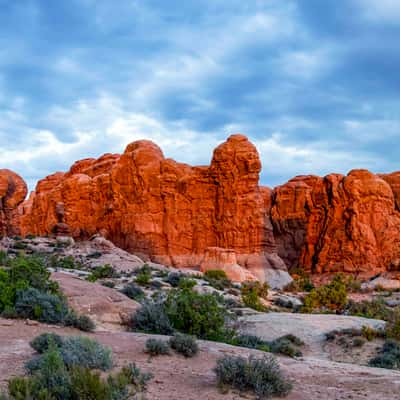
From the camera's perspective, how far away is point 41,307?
35.0 ft

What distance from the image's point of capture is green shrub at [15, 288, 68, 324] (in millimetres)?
10484

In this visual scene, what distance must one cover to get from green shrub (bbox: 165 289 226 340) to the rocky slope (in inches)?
1076

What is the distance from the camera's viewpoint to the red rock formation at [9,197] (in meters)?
60.6

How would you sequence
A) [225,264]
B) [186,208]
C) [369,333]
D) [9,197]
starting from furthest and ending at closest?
[9,197] < [186,208] < [225,264] < [369,333]

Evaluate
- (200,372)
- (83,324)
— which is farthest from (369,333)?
(200,372)

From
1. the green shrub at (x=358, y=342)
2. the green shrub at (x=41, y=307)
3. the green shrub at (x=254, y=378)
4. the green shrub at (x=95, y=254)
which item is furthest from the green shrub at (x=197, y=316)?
the green shrub at (x=95, y=254)

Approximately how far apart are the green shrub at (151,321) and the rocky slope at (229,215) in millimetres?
27560

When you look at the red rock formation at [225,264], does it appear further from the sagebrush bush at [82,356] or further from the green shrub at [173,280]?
A: the sagebrush bush at [82,356]

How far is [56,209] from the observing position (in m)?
53.3

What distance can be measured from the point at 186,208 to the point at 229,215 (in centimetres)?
403

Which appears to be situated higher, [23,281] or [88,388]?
[23,281]

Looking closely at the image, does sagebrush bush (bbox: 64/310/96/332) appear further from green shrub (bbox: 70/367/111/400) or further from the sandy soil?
green shrub (bbox: 70/367/111/400)

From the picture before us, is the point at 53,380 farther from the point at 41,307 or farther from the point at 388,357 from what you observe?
the point at 388,357

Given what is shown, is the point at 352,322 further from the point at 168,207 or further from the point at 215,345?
the point at 168,207
